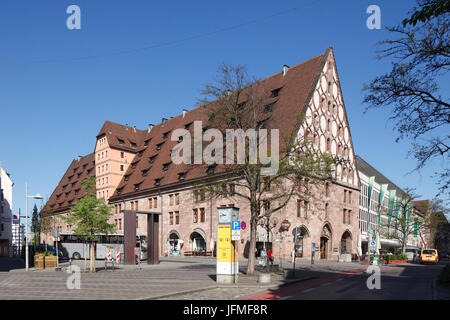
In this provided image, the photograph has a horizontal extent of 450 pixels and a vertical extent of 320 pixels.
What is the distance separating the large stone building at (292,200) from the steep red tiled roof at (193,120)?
4.4 inches

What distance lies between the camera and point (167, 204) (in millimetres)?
56219

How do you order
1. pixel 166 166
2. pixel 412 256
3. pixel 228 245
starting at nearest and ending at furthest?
1. pixel 228 245
2. pixel 166 166
3. pixel 412 256

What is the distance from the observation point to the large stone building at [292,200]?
1709 inches

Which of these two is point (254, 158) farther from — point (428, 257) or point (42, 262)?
point (428, 257)

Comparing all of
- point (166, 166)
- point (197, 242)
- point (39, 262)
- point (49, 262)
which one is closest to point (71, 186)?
point (166, 166)

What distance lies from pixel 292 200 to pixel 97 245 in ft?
67.8

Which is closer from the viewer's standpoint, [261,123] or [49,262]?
[261,123]

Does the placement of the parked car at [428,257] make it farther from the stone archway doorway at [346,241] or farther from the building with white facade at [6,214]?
the building with white facade at [6,214]

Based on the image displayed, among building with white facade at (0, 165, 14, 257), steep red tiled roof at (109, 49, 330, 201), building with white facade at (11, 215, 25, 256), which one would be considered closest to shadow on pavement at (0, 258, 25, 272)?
building with white facade at (11, 215, 25, 256)

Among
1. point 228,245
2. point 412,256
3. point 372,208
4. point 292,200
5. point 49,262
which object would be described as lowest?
point 412,256

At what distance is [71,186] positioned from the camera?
8412 cm

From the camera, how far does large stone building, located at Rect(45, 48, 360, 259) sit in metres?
43.4

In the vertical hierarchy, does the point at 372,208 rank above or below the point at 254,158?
below

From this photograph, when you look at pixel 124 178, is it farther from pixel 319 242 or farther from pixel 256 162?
pixel 256 162
